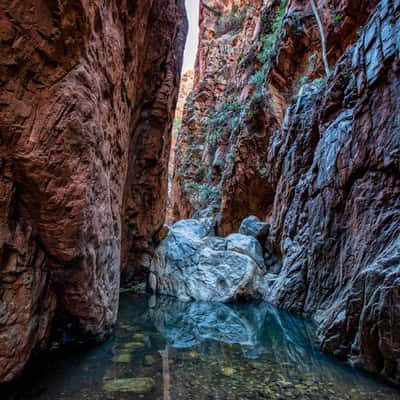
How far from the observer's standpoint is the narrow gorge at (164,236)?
8.24ft

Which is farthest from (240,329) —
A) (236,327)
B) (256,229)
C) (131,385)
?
(256,229)

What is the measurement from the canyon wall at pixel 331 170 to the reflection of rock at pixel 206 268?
69 centimetres

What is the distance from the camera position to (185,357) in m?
3.58

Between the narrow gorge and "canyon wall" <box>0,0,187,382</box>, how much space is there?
0.05ft

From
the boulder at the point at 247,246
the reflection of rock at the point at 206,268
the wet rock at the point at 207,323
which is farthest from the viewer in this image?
the boulder at the point at 247,246

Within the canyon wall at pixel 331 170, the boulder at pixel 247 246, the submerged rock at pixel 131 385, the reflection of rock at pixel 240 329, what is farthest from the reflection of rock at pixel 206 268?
the submerged rock at pixel 131 385

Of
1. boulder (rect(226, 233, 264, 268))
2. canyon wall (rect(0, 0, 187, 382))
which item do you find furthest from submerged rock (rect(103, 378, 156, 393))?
boulder (rect(226, 233, 264, 268))

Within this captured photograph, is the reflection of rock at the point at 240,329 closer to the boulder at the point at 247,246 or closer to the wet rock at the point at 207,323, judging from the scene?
the wet rock at the point at 207,323

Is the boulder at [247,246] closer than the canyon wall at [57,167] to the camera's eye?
No

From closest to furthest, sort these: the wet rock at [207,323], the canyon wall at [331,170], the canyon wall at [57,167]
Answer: the canyon wall at [57,167] < the canyon wall at [331,170] < the wet rock at [207,323]

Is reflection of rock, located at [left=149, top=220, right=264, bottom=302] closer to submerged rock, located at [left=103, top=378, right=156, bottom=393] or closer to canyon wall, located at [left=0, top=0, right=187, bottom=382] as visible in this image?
canyon wall, located at [left=0, top=0, right=187, bottom=382]

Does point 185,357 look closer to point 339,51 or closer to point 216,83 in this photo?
point 339,51

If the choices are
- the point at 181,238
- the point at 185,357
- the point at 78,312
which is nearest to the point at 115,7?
the point at 78,312

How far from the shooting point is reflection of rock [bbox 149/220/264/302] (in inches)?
310
